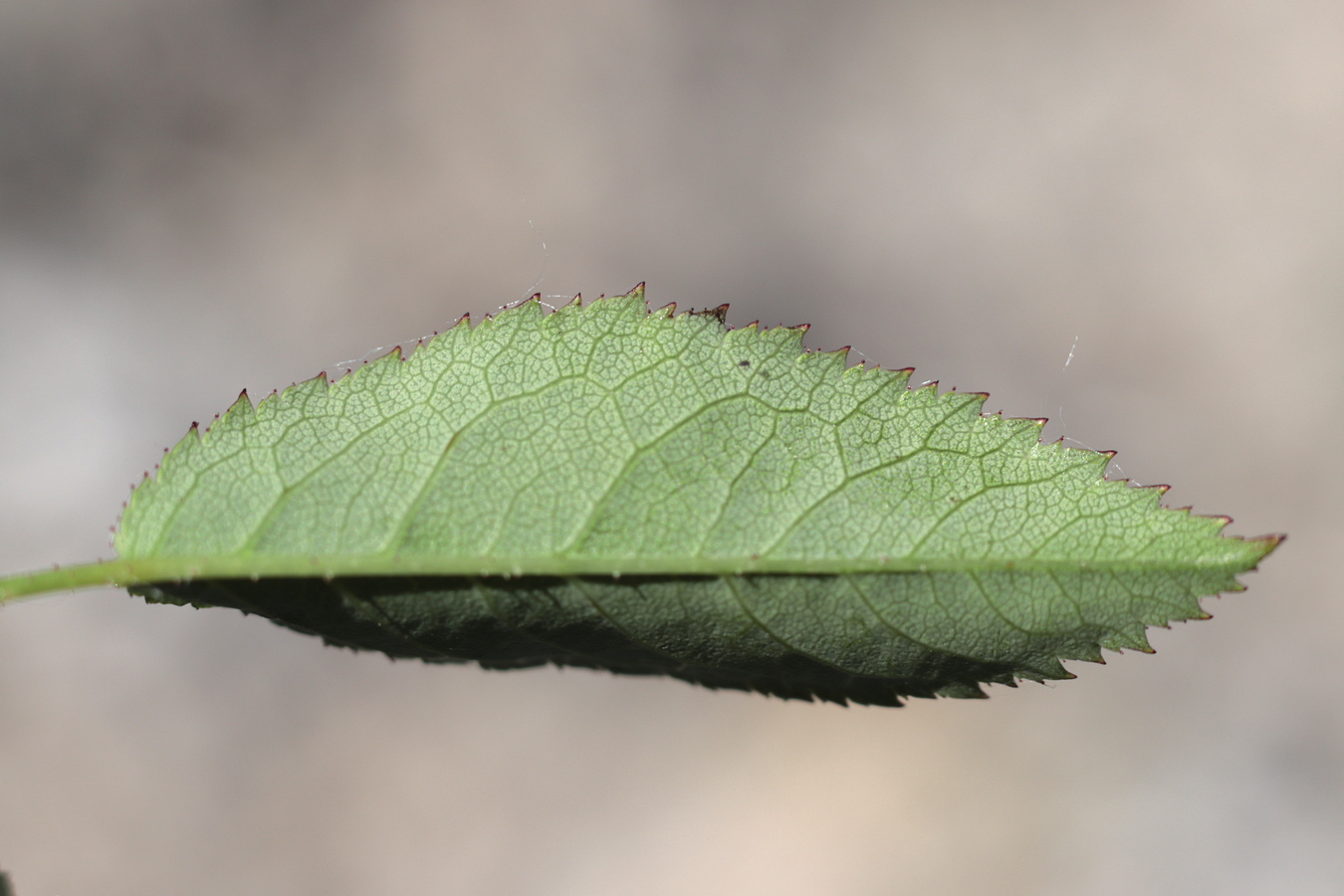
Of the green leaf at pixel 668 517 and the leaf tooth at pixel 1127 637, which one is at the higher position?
the green leaf at pixel 668 517

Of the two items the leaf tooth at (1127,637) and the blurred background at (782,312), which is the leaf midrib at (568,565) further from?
the blurred background at (782,312)

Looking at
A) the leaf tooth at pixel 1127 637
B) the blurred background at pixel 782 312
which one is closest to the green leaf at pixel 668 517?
the leaf tooth at pixel 1127 637

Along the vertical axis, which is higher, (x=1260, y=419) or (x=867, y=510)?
(x=1260, y=419)

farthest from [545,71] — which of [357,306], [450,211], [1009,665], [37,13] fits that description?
[1009,665]

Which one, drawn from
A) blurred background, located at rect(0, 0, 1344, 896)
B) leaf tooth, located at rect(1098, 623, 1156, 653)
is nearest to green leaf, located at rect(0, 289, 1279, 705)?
leaf tooth, located at rect(1098, 623, 1156, 653)

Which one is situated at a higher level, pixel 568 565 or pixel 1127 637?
pixel 568 565

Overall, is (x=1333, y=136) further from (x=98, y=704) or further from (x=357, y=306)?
(x=98, y=704)

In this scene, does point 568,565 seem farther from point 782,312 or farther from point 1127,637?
point 782,312

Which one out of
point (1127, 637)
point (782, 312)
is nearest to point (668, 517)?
point (1127, 637)
